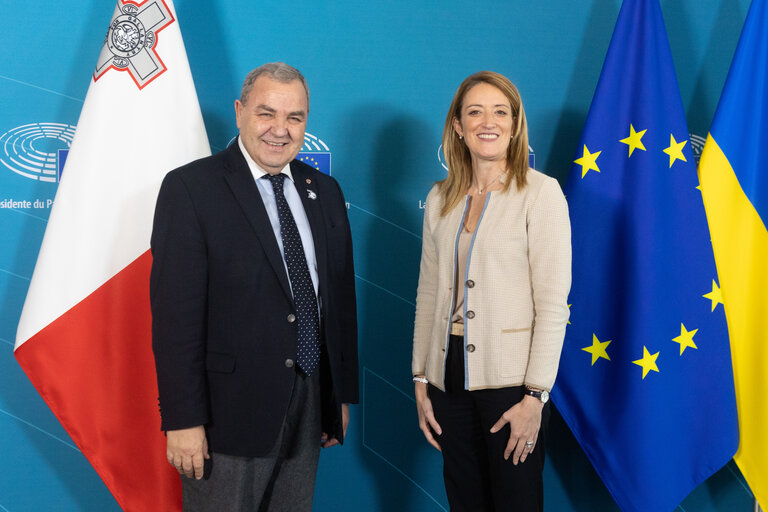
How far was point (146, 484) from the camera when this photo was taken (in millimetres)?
1931

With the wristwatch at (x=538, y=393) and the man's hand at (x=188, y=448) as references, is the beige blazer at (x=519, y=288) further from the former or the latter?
the man's hand at (x=188, y=448)

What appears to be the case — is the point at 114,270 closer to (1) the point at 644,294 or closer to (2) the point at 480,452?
(2) the point at 480,452

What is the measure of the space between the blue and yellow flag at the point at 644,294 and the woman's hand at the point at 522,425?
653 mm

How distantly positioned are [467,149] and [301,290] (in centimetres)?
71

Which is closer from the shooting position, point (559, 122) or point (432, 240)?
point (432, 240)

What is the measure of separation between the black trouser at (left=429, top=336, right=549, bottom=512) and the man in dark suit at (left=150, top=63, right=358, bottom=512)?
0.32 m

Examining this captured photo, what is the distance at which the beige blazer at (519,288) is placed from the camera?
1.57m

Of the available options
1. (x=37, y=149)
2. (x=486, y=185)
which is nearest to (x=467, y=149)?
(x=486, y=185)

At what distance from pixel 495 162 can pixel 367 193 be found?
744 millimetres

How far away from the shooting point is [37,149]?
2.19 m

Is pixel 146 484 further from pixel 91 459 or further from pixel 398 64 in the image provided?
pixel 398 64

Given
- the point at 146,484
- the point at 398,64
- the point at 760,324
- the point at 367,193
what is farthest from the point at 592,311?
the point at 146,484

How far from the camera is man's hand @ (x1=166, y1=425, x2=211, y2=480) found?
4.64 ft

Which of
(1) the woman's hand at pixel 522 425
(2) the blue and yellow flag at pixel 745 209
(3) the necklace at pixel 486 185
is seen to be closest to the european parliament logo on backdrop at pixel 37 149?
(3) the necklace at pixel 486 185
